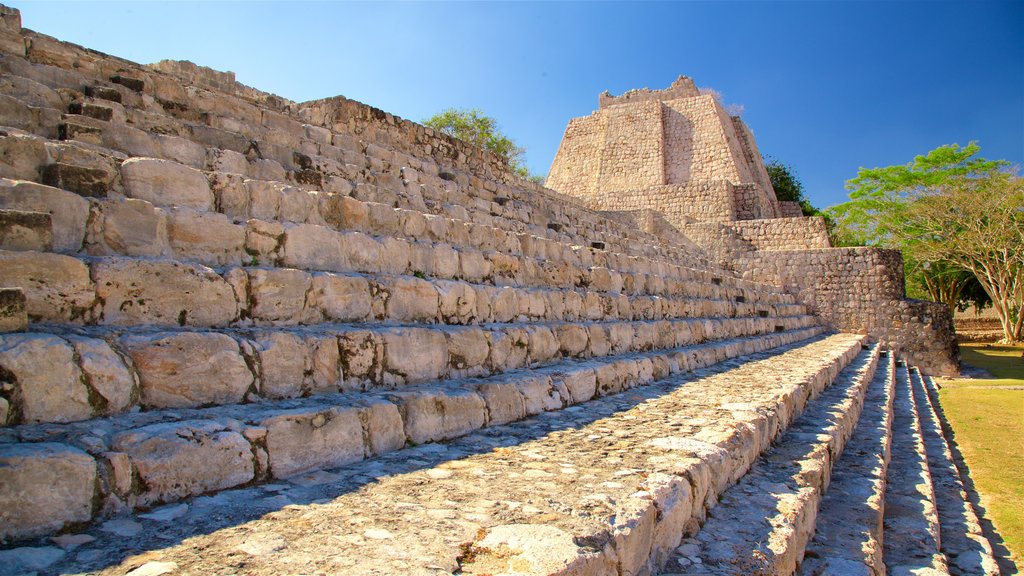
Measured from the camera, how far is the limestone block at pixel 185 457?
171 cm

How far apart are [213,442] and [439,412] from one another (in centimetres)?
105

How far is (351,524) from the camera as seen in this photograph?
1.66 meters

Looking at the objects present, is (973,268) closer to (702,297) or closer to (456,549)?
(702,297)

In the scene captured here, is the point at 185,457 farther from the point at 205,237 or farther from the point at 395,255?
the point at 395,255

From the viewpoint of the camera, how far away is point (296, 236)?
9.82ft

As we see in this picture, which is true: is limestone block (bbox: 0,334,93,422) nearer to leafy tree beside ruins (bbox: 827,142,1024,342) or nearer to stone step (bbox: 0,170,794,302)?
stone step (bbox: 0,170,794,302)

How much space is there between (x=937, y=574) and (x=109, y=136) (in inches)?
180

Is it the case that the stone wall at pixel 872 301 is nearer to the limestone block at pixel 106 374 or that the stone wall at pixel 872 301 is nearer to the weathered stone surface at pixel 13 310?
Answer: the limestone block at pixel 106 374

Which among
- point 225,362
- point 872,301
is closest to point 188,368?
point 225,362

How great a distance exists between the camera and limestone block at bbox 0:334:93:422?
1.67 metres

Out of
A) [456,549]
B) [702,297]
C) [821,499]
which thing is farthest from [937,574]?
[702,297]

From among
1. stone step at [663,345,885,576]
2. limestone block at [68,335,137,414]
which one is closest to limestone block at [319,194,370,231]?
limestone block at [68,335,137,414]

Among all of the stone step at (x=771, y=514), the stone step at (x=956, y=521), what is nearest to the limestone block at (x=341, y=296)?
the stone step at (x=771, y=514)

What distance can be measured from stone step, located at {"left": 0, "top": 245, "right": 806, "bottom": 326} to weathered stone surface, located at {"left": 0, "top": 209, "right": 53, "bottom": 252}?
8 cm
